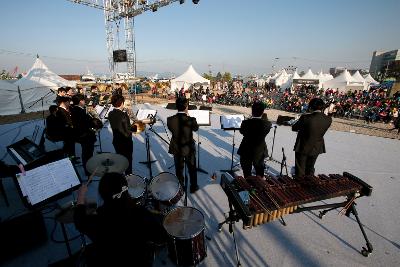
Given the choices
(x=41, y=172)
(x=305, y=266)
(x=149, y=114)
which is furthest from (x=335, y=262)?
(x=149, y=114)

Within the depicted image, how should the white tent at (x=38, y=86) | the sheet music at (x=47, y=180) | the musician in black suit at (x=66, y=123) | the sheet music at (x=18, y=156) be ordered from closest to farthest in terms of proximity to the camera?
the sheet music at (x=47, y=180) < the sheet music at (x=18, y=156) < the musician in black suit at (x=66, y=123) < the white tent at (x=38, y=86)

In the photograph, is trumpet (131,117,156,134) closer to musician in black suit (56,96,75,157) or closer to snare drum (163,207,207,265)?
musician in black suit (56,96,75,157)

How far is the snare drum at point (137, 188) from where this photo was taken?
3.25m

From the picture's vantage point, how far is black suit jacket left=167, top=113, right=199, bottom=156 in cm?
414

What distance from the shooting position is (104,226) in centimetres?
170

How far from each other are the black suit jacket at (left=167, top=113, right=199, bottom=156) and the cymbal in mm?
1369

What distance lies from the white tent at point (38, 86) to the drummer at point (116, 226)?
48.8 ft

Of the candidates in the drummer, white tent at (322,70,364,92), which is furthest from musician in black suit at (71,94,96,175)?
white tent at (322,70,364,92)

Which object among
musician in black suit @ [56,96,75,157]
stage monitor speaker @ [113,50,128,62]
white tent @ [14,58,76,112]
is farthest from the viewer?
stage monitor speaker @ [113,50,128,62]

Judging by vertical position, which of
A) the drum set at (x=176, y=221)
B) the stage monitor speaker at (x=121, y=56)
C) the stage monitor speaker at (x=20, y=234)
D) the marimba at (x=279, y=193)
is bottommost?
the stage monitor speaker at (x=20, y=234)

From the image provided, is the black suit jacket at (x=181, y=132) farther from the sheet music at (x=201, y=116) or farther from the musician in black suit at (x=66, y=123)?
Result: the musician in black suit at (x=66, y=123)

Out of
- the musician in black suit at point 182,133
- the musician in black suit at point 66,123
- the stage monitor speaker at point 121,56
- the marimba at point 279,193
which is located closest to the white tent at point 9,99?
the stage monitor speaker at point 121,56

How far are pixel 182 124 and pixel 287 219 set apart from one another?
8.18 ft

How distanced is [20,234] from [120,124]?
2.28m
